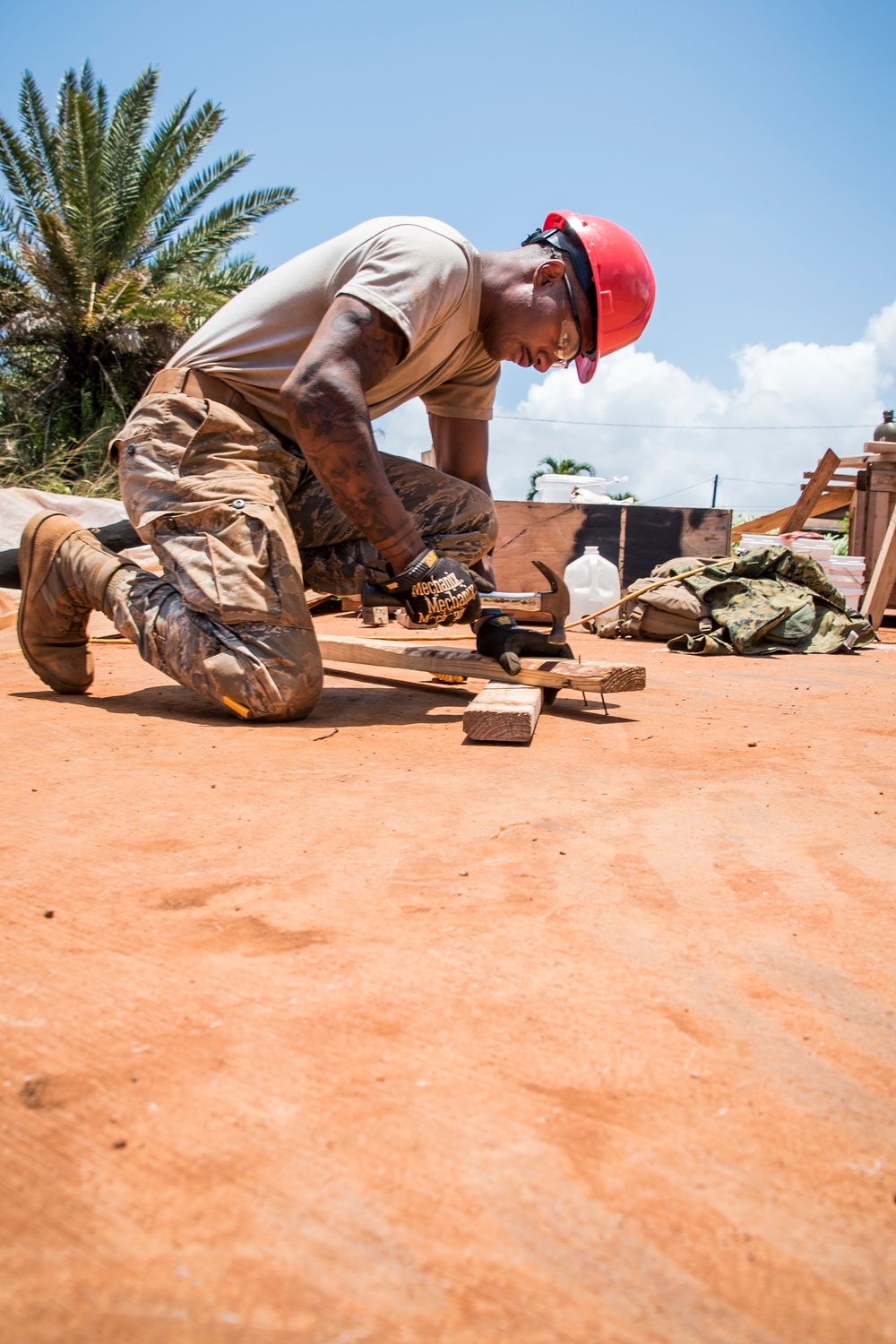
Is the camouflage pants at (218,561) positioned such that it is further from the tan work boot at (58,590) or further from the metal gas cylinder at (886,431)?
the metal gas cylinder at (886,431)

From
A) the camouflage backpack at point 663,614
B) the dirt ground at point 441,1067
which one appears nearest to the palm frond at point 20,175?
the camouflage backpack at point 663,614

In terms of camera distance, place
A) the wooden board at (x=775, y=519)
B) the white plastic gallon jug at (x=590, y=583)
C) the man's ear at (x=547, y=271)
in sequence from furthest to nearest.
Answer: the wooden board at (x=775, y=519) → the white plastic gallon jug at (x=590, y=583) → the man's ear at (x=547, y=271)

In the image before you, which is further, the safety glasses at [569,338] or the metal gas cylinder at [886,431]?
the metal gas cylinder at [886,431]

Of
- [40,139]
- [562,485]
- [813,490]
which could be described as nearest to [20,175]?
[40,139]

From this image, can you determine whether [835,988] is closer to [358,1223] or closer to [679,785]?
[358,1223]

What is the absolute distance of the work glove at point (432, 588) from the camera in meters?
2.67

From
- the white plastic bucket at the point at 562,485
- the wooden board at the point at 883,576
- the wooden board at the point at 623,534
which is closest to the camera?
the wooden board at the point at 623,534

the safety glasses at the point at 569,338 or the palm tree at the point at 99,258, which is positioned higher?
the palm tree at the point at 99,258

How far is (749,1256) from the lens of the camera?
2.39 ft

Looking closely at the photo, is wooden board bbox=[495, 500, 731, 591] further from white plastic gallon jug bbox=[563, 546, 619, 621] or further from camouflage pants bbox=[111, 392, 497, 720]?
camouflage pants bbox=[111, 392, 497, 720]

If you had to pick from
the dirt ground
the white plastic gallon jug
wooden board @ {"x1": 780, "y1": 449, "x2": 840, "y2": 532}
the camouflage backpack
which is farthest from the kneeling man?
wooden board @ {"x1": 780, "y1": 449, "x2": 840, "y2": 532}

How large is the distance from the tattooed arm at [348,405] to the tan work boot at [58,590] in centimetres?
76

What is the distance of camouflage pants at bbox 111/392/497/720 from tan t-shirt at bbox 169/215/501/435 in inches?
6.9

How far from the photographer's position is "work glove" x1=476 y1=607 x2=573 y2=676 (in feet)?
10.4
